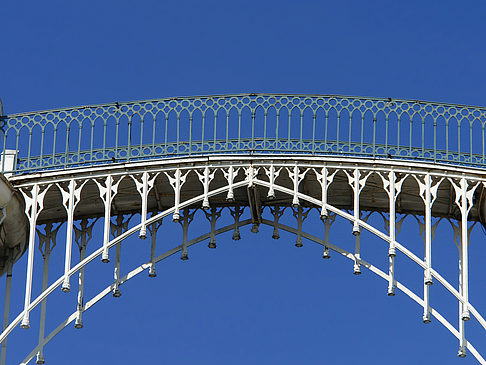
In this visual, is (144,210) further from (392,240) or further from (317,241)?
(392,240)

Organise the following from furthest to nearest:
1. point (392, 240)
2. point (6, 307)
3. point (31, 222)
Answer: point (6, 307) < point (31, 222) < point (392, 240)

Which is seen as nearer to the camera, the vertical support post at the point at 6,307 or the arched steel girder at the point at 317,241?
the arched steel girder at the point at 317,241

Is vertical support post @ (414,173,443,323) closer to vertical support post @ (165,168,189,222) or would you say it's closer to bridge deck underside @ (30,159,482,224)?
bridge deck underside @ (30,159,482,224)

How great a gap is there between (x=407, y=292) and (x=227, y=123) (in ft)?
10.6

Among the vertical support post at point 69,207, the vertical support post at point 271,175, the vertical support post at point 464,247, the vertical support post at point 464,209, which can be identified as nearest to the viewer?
the vertical support post at point 464,247

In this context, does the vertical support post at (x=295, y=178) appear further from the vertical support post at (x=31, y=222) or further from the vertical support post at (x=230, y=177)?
the vertical support post at (x=31, y=222)

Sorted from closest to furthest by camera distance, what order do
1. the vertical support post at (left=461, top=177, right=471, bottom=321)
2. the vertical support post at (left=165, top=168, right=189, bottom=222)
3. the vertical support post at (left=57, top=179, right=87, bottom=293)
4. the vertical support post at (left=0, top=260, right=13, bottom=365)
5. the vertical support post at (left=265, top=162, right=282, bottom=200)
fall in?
the vertical support post at (left=461, top=177, right=471, bottom=321)
the vertical support post at (left=57, top=179, right=87, bottom=293)
the vertical support post at (left=265, top=162, right=282, bottom=200)
the vertical support post at (left=165, top=168, right=189, bottom=222)
the vertical support post at (left=0, top=260, right=13, bottom=365)

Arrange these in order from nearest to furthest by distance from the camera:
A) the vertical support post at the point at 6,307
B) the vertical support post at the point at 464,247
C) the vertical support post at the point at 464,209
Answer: the vertical support post at the point at 464,247 < the vertical support post at the point at 464,209 < the vertical support post at the point at 6,307

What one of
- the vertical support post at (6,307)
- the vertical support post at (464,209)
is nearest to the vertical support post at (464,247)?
the vertical support post at (464,209)

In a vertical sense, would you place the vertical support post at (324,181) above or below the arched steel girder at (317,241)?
above

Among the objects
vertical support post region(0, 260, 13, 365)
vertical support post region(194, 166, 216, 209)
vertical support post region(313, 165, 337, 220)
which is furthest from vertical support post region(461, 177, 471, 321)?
vertical support post region(0, 260, 13, 365)

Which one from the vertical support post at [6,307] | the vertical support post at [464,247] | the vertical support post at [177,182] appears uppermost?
the vertical support post at [177,182]

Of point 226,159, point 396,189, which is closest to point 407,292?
point 396,189

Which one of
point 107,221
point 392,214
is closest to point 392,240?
point 392,214
